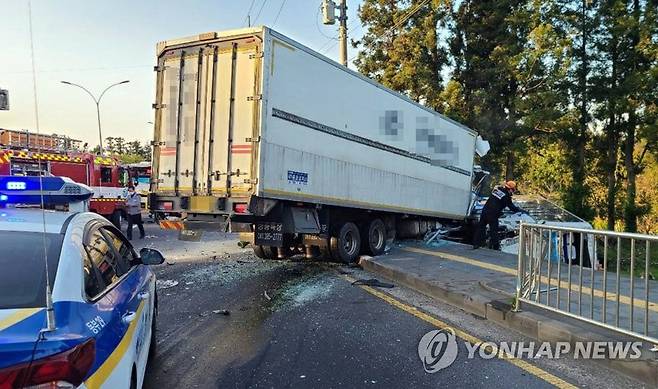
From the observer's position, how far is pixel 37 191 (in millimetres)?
4602

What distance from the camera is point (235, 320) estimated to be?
19.7 ft

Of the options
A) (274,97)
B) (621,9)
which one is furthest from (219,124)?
(621,9)

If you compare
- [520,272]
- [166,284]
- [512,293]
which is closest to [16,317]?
[520,272]

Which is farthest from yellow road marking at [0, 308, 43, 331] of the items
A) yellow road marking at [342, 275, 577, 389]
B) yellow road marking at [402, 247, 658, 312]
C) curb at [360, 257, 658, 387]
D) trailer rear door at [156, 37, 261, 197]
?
trailer rear door at [156, 37, 261, 197]

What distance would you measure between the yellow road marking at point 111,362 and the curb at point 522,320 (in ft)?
12.7

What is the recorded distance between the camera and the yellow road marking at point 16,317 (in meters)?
2.17

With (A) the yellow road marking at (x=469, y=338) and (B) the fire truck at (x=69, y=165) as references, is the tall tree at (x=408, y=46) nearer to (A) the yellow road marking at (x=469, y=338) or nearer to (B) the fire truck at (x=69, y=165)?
(B) the fire truck at (x=69, y=165)

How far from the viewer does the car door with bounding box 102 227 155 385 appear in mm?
3334

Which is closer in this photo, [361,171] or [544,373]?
[544,373]

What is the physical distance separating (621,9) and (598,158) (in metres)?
6.70

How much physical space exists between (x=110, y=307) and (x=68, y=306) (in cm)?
39

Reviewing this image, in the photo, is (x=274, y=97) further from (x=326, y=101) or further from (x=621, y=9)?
(x=621, y=9)

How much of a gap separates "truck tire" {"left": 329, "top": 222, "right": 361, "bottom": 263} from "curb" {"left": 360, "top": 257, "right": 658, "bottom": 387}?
2.28m

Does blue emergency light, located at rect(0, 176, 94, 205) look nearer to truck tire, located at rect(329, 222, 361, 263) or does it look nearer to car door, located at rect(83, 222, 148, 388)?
car door, located at rect(83, 222, 148, 388)
